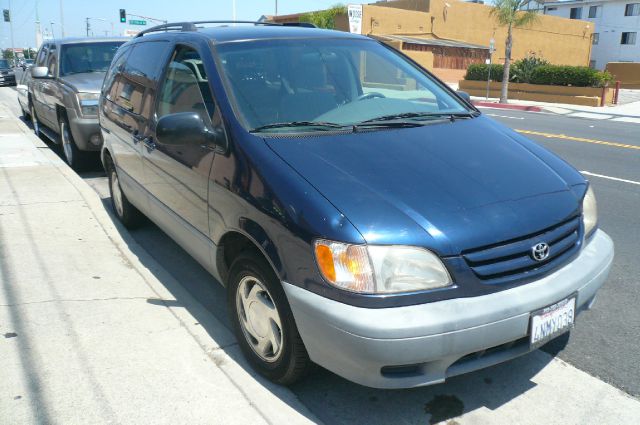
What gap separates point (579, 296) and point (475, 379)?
0.71 m

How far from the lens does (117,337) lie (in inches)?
133

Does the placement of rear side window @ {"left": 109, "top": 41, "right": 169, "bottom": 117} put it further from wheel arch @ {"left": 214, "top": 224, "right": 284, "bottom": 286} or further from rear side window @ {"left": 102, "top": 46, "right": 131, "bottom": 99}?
wheel arch @ {"left": 214, "top": 224, "right": 284, "bottom": 286}

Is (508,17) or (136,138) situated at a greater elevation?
(508,17)

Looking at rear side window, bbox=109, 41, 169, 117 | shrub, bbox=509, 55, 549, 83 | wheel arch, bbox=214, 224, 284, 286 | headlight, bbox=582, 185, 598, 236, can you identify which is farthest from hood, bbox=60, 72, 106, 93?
shrub, bbox=509, 55, 549, 83

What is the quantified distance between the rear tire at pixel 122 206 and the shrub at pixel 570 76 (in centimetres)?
2459

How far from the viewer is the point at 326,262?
7.98 ft

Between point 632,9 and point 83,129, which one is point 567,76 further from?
point 632,9

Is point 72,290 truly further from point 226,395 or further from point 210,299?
point 226,395

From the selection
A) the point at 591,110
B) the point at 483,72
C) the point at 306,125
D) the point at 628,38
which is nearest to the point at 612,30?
the point at 628,38

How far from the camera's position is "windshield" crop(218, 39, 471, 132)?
10.9 ft

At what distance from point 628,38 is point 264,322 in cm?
6465

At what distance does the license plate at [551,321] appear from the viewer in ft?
8.34

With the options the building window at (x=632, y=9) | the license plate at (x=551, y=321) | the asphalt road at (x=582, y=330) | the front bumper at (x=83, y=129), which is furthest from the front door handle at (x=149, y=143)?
the building window at (x=632, y=9)

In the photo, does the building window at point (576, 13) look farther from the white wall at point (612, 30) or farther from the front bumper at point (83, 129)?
the front bumper at point (83, 129)
